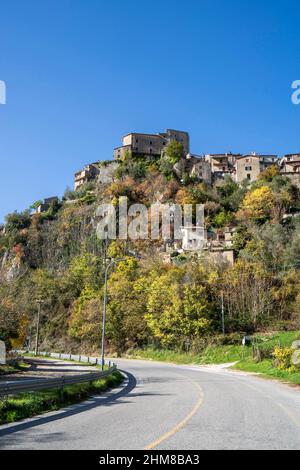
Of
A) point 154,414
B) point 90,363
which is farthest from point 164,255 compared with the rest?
point 154,414

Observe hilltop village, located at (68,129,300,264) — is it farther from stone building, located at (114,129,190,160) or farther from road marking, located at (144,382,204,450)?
road marking, located at (144,382,204,450)

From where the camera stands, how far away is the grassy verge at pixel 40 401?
37.1ft

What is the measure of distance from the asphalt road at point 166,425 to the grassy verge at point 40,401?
520 millimetres

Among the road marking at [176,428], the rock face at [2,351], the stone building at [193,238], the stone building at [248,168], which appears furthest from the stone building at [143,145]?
the road marking at [176,428]

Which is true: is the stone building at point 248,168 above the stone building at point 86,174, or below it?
below

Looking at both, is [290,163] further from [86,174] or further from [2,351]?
[2,351]

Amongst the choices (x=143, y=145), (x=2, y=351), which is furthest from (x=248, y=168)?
(x=2, y=351)

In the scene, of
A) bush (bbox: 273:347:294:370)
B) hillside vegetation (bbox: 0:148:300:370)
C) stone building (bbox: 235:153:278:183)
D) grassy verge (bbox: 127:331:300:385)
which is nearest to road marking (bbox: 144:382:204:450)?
bush (bbox: 273:347:294:370)

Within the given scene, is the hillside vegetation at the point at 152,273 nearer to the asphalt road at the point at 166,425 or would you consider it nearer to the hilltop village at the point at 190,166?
the hilltop village at the point at 190,166

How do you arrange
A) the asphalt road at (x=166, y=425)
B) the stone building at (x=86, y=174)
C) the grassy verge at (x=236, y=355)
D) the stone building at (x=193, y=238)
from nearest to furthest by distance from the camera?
the asphalt road at (x=166, y=425), the grassy verge at (x=236, y=355), the stone building at (x=193, y=238), the stone building at (x=86, y=174)

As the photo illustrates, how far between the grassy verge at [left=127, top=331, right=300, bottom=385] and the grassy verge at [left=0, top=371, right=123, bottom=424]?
15.7m

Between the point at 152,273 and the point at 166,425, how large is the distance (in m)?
49.6

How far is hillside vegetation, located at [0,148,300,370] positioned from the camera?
49531mm

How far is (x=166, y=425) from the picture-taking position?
10.0 m
